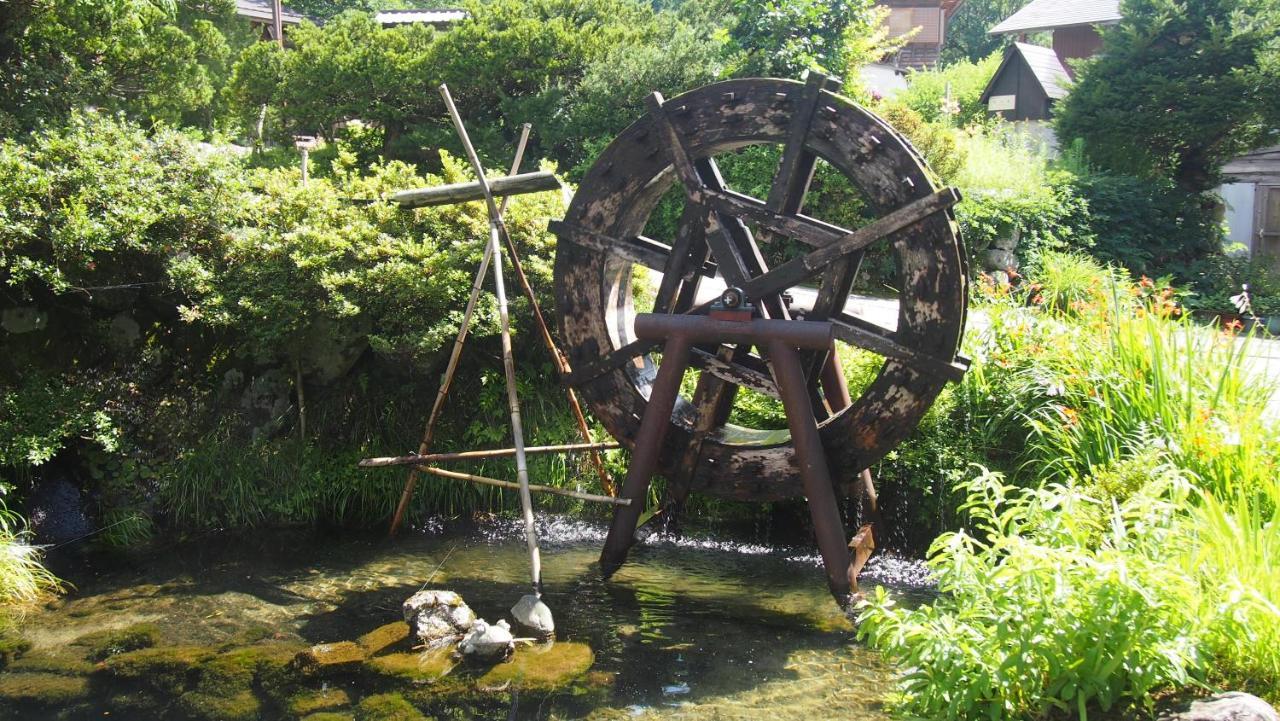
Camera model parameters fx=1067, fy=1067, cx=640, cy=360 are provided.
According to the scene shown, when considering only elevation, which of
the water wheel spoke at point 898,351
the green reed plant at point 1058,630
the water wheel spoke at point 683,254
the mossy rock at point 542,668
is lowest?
the mossy rock at point 542,668

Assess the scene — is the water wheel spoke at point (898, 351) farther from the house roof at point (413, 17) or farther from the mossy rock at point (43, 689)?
the house roof at point (413, 17)

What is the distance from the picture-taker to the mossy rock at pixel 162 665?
186 inches

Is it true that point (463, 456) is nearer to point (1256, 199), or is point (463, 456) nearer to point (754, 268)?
point (754, 268)

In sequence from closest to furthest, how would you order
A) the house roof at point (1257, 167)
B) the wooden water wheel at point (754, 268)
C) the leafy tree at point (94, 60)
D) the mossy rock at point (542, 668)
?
the mossy rock at point (542, 668), the wooden water wheel at point (754, 268), the leafy tree at point (94, 60), the house roof at point (1257, 167)

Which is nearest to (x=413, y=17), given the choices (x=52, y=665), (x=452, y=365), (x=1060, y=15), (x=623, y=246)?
(x=452, y=365)

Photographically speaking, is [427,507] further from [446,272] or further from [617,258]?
[617,258]

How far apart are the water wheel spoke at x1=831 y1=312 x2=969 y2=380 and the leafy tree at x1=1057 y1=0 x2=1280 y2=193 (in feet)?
34.0

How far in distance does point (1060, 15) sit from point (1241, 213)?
478 inches

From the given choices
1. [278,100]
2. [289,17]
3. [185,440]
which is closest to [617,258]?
[185,440]

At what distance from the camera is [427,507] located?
7.21m

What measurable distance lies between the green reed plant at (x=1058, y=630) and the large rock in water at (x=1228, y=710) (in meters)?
0.09

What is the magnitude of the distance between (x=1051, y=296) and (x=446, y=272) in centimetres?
445

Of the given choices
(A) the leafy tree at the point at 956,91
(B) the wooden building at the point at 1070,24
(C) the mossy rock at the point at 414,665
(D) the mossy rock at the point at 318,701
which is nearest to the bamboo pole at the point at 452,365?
(C) the mossy rock at the point at 414,665

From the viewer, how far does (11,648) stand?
199 inches
